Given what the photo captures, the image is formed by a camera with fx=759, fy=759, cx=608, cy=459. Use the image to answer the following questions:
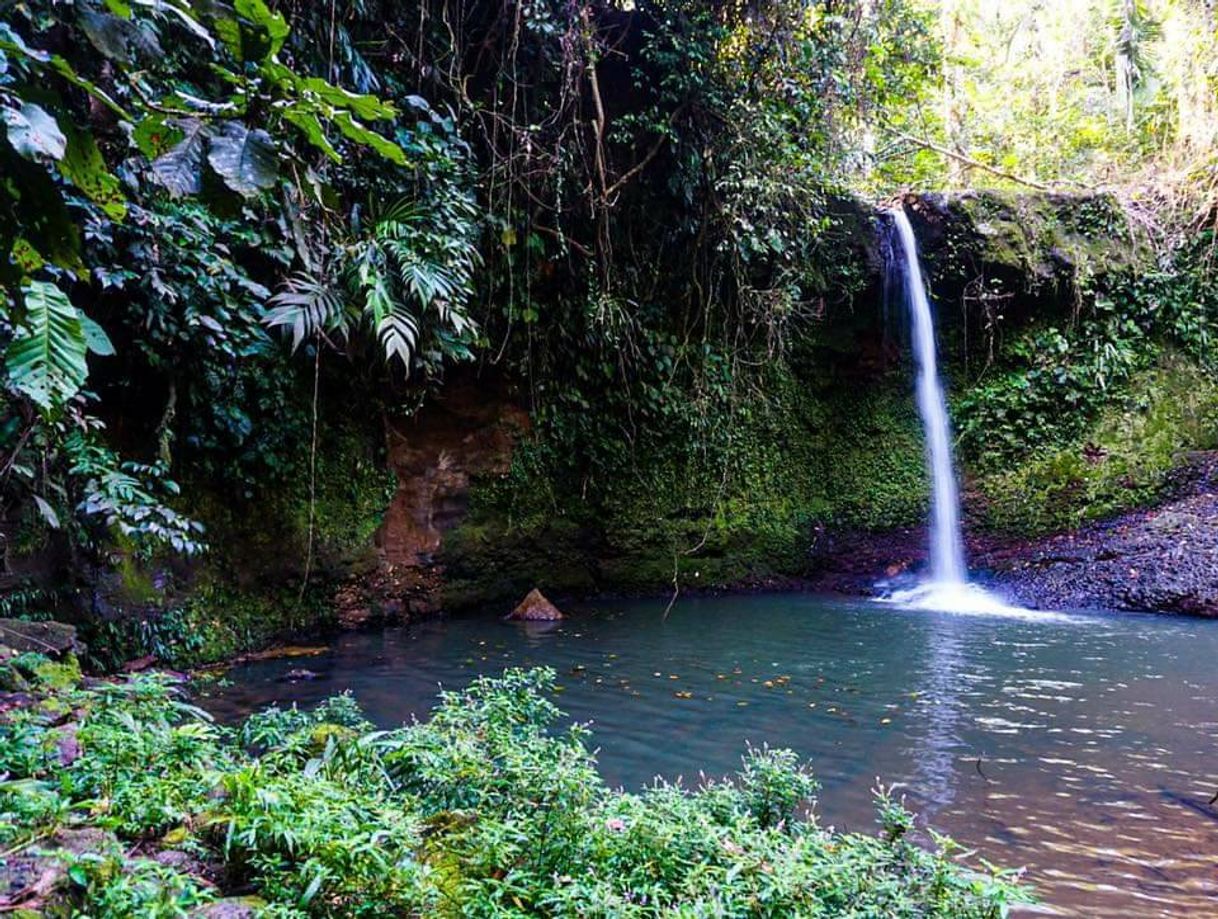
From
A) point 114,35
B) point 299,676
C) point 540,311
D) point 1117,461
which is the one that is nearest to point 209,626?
point 299,676

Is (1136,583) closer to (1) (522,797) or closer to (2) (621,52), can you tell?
(2) (621,52)

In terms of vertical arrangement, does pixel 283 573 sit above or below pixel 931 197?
below

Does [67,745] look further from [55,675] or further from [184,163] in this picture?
[184,163]

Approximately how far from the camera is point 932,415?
10195 millimetres

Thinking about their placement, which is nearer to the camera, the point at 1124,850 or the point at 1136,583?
the point at 1124,850

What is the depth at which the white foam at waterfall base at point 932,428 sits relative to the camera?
9.18 m

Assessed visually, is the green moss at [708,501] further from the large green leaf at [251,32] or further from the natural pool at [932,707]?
the large green leaf at [251,32]

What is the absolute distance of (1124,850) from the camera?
2.65 m

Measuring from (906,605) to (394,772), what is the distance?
272 inches

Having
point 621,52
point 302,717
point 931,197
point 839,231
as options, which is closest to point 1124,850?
point 302,717

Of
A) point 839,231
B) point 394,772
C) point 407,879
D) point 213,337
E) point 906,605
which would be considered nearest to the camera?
point 407,879

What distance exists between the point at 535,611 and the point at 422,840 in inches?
215

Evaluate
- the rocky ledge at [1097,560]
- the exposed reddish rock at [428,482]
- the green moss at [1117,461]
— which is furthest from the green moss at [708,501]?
the green moss at [1117,461]

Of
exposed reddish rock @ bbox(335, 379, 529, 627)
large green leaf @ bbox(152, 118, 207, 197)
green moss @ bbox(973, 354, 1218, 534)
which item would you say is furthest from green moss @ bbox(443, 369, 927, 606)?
large green leaf @ bbox(152, 118, 207, 197)
